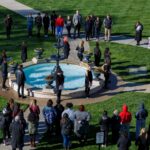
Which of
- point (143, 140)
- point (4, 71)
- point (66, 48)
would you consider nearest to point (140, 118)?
point (143, 140)

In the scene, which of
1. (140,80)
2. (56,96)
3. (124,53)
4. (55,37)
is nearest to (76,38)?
(55,37)

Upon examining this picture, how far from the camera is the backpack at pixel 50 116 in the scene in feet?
62.8

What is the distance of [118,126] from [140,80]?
25.0 ft

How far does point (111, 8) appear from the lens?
42.7 meters

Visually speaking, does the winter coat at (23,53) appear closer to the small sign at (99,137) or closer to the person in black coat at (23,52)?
the person in black coat at (23,52)

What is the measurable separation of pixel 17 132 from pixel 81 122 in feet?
8.25

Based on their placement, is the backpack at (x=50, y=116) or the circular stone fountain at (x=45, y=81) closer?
the backpack at (x=50, y=116)

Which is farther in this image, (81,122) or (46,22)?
(46,22)

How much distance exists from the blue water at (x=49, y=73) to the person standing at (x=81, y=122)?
19.5ft

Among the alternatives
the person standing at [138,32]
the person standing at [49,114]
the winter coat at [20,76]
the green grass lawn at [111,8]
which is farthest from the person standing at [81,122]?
the green grass lawn at [111,8]

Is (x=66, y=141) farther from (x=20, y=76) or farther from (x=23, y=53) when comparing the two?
(x=23, y=53)

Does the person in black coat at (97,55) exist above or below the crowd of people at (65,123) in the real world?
above

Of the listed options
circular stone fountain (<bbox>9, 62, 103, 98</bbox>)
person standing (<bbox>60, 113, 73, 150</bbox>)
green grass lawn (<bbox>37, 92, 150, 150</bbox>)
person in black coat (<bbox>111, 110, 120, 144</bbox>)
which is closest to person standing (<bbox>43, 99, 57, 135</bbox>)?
green grass lawn (<bbox>37, 92, 150, 150</bbox>)

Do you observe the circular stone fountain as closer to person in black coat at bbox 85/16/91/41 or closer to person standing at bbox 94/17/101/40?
person in black coat at bbox 85/16/91/41
